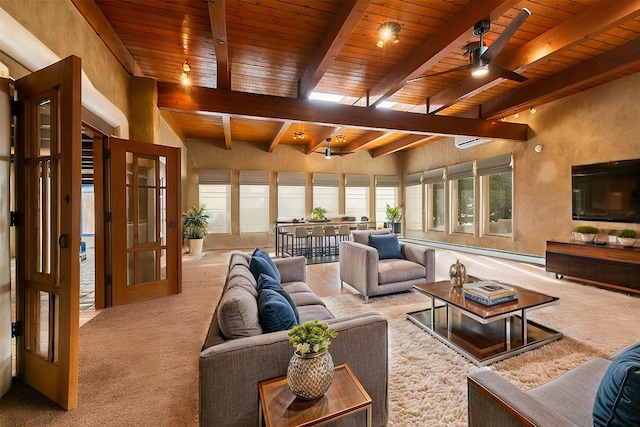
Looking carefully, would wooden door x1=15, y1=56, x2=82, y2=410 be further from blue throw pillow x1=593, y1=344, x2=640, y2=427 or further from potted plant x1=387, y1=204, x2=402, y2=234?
potted plant x1=387, y1=204, x2=402, y2=234

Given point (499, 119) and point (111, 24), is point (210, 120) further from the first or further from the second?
point (499, 119)

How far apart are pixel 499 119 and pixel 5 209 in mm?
7667

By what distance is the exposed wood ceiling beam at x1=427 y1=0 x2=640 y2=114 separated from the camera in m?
2.81

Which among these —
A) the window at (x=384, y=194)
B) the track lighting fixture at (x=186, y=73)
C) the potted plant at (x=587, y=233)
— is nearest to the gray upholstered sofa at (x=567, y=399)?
the potted plant at (x=587, y=233)

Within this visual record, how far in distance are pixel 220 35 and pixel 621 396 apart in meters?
3.70

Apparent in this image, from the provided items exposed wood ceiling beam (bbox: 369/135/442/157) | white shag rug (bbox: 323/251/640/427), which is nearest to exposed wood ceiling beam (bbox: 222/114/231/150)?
white shag rug (bbox: 323/251/640/427)

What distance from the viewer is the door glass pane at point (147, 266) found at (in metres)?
3.69

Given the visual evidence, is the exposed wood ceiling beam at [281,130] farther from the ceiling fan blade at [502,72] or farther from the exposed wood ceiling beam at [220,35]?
the ceiling fan blade at [502,72]

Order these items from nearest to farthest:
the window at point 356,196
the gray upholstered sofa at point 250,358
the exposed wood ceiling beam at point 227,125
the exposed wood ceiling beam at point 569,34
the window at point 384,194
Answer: the gray upholstered sofa at point 250,358 < the exposed wood ceiling beam at point 569,34 < the exposed wood ceiling beam at point 227,125 < the window at point 356,196 < the window at point 384,194

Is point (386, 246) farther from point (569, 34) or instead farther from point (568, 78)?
point (568, 78)

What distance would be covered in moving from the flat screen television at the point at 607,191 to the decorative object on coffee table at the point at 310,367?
18.7 ft

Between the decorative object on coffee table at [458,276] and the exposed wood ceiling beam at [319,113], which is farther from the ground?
the exposed wood ceiling beam at [319,113]

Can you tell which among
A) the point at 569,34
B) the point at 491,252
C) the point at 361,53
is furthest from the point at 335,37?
the point at 491,252

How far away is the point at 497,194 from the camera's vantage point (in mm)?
7016
